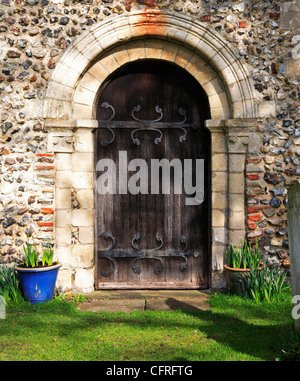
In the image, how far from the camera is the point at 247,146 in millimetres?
4879

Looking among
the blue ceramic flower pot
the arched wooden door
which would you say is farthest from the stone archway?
the blue ceramic flower pot

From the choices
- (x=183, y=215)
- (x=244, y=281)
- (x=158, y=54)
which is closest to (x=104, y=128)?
(x=158, y=54)

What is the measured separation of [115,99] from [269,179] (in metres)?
2.14

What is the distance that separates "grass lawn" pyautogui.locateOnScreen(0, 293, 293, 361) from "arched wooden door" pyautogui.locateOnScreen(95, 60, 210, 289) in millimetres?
899

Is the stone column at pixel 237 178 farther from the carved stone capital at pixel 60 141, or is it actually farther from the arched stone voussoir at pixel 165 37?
the carved stone capital at pixel 60 141

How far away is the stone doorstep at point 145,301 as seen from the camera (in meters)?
4.39

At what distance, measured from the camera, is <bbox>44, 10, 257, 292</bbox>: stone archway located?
4793mm

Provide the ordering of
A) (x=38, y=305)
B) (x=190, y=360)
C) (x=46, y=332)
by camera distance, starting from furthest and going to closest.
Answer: (x=38, y=305), (x=46, y=332), (x=190, y=360)

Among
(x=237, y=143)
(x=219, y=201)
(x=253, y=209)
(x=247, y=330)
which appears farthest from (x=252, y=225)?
(x=247, y=330)

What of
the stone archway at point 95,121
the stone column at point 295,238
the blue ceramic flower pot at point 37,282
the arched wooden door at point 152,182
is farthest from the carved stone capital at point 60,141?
the stone column at point 295,238

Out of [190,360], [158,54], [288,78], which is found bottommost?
[190,360]

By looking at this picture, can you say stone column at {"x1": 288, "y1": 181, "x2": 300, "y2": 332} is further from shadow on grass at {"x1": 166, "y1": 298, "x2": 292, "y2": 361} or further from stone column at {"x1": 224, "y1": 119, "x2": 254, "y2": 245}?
stone column at {"x1": 224, "y1": 119, "x2": 254, "y2": 245}

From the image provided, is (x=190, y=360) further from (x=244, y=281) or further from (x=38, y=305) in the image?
(x=38, y=305)

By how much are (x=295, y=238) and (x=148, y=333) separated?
1542 mm
